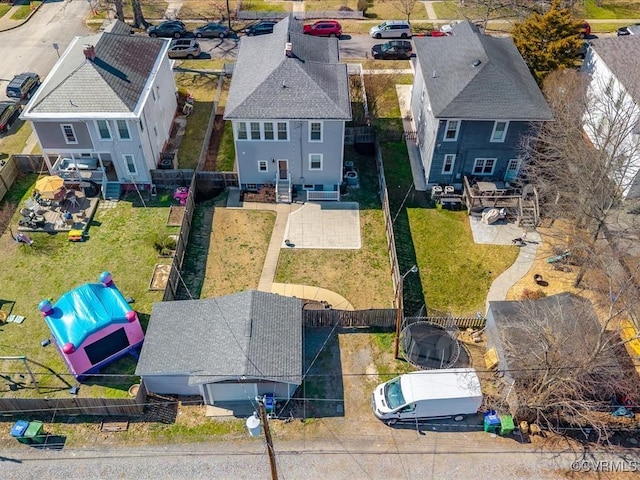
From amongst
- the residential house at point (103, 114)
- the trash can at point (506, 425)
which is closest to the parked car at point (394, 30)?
the residential house at point (103, 114)

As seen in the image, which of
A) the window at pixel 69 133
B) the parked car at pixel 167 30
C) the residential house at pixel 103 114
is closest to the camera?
A: the residential house at pixel 103 114

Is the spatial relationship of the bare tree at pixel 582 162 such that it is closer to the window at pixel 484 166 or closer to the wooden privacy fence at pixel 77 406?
the window at pixel 484 166

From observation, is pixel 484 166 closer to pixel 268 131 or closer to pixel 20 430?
pixel 268 131

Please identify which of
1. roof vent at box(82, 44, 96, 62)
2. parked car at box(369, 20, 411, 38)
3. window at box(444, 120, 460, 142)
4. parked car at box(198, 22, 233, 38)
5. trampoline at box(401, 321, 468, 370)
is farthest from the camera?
parked car at box(198, 22, 233, 38)

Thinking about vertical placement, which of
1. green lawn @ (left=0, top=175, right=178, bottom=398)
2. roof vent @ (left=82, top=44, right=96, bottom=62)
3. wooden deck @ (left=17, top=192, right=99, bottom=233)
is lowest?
green lawn @ (left=0, top=175, right=178, bottom=398)

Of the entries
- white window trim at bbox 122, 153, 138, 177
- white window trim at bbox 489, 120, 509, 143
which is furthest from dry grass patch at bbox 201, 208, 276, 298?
white window trim at bbox 489, 120, 509, 143

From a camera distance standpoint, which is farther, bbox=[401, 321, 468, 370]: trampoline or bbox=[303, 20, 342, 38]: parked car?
bbox=[303, 20, 342, 38]: parked car

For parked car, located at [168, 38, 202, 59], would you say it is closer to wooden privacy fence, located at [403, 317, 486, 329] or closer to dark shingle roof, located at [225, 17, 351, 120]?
dark shingle roof, located at [225, 17, 351, 120]
